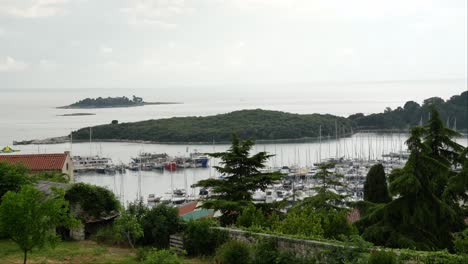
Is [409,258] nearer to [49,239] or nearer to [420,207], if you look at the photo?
[420,207]

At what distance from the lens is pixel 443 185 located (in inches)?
521

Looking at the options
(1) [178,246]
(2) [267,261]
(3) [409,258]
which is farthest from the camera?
(1) [178,246]

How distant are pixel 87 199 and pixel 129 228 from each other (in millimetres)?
2196

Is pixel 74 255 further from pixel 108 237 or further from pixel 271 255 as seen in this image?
pixel 271 255

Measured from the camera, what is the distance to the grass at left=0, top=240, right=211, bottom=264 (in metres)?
10.6

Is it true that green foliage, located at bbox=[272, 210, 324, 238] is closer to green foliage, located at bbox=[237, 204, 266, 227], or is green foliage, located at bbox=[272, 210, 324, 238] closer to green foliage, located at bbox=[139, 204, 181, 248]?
green foliage, located at bbox=[237, 204, 266, 227]

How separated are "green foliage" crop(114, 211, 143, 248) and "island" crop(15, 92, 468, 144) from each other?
73.6 metres

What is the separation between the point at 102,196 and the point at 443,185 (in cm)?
921

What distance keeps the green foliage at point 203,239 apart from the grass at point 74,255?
0.46 meters

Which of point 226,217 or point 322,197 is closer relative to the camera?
point 226,217

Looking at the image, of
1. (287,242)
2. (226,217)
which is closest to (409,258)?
(287,242)

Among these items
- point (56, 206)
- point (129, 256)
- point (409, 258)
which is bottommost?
point (129, 256)

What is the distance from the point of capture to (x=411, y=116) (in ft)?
335

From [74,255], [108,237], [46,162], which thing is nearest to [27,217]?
[74,255]
